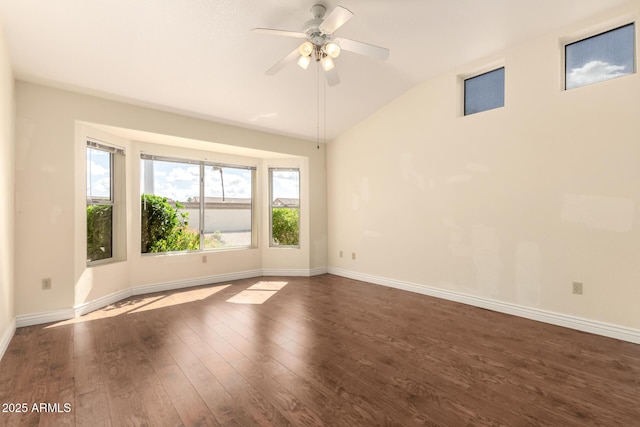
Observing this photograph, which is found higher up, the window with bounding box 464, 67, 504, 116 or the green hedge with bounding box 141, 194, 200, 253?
the window with bounding box 464, 67, 504, 116

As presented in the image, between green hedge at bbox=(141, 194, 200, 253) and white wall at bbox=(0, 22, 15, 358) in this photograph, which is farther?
green hedge at bbox=(141, 194, 200, 253)

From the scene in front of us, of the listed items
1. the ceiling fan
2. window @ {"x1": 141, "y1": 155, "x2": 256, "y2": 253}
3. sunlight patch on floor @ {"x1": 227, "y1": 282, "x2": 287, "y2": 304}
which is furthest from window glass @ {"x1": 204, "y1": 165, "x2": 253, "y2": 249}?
the ceiling fan

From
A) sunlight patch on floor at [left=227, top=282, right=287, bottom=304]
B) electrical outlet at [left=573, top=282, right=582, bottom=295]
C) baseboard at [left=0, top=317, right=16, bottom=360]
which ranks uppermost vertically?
electrical outlet at [left=573, top=282, right=582, bottom=295]

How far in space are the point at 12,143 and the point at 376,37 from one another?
3823mm

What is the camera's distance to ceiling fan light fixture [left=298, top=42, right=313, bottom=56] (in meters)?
2.63

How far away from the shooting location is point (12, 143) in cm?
303

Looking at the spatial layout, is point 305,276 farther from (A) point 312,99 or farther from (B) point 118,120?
(B) point 118,120

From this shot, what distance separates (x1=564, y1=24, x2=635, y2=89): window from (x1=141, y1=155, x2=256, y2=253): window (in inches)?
186

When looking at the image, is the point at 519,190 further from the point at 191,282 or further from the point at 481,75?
the point at 191,282

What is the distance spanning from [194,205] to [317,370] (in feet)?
12.3

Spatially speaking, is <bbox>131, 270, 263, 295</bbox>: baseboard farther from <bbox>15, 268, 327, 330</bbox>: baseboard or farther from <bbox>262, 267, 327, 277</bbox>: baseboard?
<bbox>262, 267, 327, 277</bbox>: baseboard

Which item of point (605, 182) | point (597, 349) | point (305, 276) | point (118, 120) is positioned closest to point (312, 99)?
point (118, 120)

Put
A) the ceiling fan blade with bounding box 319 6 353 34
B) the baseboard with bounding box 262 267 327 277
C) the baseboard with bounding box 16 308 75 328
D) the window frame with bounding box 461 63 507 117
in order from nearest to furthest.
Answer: the ceiling fan blade with bounding box 319 6 353 34
the baseboard with bounding box 16 308 75 328
the window frame with bounding box 461 63 507 117
the baseboard with bounding box 262 267 327 277

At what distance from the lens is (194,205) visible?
5102 mm
